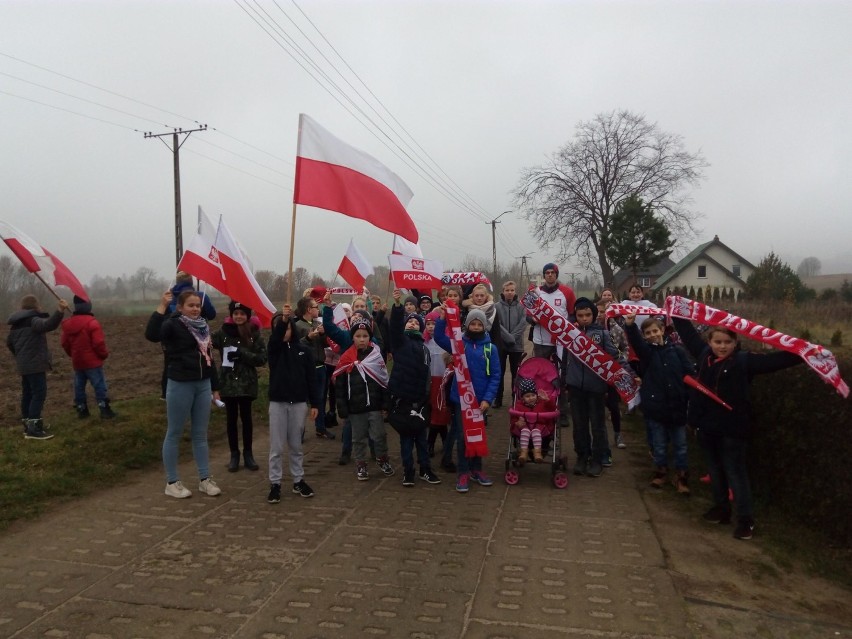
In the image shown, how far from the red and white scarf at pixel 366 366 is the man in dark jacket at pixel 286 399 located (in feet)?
1.65

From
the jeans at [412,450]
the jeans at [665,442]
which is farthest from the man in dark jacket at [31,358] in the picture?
the jeans at [665,442]

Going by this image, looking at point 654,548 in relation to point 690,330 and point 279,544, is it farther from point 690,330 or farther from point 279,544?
point 279,544

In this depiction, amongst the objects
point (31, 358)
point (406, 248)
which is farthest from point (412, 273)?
point (31, 358)

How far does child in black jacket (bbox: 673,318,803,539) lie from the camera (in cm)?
474

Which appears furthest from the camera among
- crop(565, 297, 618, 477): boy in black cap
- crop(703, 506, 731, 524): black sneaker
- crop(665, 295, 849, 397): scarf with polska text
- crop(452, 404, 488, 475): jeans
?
crop(565, 297, 618, 477): boy in black cap

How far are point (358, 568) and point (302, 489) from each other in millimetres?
1656

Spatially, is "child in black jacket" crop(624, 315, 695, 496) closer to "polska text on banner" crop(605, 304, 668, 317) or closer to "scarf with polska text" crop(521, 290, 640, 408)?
"polska text on banner" crop(605, 304, 668, 317)

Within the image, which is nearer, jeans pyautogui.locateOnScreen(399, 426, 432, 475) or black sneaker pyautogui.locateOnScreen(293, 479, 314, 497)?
black sneaker pyautogui.locateOnScreen(293, 479, 314, 497)

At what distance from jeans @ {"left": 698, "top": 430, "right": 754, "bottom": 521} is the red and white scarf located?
2981 millimetres

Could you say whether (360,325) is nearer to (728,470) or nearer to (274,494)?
(274,494)

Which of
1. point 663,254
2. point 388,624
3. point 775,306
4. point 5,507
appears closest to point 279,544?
point 388,624

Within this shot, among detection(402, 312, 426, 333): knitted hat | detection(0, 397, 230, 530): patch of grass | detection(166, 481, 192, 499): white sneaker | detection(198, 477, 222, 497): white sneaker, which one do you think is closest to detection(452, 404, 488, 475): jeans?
detection(402, 312, 426, 333): knitted hat

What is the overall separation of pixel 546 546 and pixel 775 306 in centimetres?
2002

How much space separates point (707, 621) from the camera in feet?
11.4
